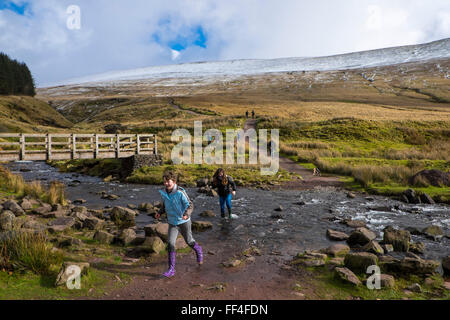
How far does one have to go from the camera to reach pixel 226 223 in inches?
497

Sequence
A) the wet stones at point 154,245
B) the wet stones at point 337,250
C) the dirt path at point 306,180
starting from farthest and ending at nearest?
the dirt path at point 306,180, the wet stones at point 337,250, the wet stones at point 154,245

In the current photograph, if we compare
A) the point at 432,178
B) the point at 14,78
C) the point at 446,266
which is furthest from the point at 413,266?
the point at 14,78

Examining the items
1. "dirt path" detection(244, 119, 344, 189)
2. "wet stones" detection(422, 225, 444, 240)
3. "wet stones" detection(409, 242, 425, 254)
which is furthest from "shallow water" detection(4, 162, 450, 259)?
"dirt path" detection(244, 119, 344, 189)

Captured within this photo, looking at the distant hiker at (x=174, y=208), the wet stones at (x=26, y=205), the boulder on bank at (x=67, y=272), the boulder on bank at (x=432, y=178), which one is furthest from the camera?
the boulder on bank at (x=432, y=178)

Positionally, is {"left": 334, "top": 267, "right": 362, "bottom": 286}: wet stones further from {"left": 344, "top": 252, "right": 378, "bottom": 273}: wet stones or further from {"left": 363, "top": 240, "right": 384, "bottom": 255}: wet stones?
{"left": 363, "top": 240, "right": 384, "bottom": 255}: wet stones

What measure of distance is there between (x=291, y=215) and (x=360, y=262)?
6503 millimetres

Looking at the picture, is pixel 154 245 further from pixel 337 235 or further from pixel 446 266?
pixel 446 266

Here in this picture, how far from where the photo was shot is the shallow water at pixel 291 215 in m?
10.4

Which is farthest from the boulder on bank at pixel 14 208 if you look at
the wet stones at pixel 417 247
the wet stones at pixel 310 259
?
the wet stones at pixel 417 247

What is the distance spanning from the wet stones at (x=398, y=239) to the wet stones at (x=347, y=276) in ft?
10.6

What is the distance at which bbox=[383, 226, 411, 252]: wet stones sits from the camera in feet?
30.8

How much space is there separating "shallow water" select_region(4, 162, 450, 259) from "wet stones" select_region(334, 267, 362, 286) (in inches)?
87.5

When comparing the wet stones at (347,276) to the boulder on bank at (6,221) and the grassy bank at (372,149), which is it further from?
the grassy bank at (372,149)

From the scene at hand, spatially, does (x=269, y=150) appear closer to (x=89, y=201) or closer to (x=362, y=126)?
(x=362, y=126)
